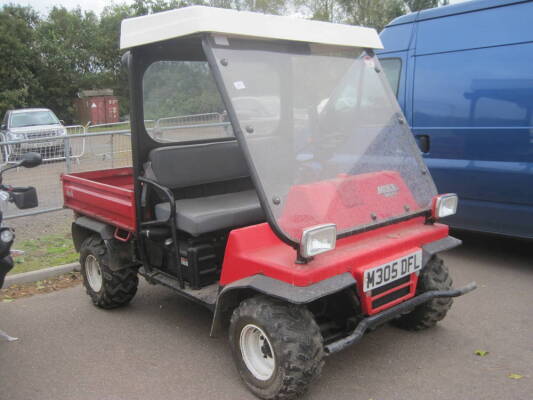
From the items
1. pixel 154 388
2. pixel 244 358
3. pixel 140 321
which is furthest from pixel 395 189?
pixel 140 321

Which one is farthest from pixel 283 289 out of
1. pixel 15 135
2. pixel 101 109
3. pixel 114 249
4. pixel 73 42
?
pixel 73 42

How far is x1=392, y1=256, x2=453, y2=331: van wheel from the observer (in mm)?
3537

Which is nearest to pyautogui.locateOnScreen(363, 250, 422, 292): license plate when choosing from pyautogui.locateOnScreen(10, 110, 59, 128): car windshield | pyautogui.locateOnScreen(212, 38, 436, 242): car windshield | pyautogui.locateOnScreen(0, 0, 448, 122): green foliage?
pyautogui.locateOnScreen(212, 38, 436, 242): car windshield

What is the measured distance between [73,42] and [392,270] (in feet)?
119

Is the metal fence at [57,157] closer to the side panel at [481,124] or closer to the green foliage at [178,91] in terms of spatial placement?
the green foliage at [178,91]

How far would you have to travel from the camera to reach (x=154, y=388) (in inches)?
128

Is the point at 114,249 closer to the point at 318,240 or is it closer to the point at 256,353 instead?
the point at 256,353

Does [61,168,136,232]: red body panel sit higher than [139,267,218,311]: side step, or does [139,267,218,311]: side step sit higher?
[61,168,136,232]: red body panel

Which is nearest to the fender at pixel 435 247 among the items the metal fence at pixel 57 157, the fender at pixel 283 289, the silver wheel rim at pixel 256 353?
the fender at pixel 283 289

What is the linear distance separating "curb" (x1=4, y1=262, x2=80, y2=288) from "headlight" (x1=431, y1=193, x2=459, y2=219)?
3684mm

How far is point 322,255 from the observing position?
9.49ft

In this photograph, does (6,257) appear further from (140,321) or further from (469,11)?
(469,11)

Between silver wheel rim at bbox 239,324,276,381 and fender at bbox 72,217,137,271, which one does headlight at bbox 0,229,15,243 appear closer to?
fender at bbox 72,217,137,271

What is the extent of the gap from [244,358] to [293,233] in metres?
0.85
